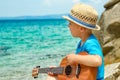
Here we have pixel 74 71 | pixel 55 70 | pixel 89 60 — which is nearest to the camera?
pixel 89 60

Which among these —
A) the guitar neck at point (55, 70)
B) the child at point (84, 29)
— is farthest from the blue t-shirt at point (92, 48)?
the guitar neck at point (55, 70)

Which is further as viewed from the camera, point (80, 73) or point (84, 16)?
point (84, 16)

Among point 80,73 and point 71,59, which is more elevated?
point 71,59

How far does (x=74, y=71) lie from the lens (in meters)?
5.15

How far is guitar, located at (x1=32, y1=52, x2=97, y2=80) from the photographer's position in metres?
4.97

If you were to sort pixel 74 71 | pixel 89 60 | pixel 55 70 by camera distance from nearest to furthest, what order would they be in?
pixel 89 60 → pixel 74 71 → pixel 55 70

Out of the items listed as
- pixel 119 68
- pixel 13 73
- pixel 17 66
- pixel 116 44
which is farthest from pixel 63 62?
pixel 17 66

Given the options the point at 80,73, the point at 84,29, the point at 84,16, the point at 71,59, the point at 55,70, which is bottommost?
the point at 55,70

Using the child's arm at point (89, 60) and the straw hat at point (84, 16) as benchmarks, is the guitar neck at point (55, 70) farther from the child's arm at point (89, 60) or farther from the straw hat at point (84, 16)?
the straw hat at point (84, 16)

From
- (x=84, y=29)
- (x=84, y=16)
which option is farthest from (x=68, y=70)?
(x=84, y=16)

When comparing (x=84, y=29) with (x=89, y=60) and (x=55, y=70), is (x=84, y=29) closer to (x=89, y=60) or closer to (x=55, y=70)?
(x=89, y=60)

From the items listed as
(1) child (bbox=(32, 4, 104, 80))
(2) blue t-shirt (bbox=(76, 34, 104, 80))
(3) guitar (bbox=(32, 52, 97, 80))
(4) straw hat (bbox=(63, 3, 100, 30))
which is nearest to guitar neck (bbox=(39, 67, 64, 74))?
(3) guitar (bbox=(32, 52, 97, 80))

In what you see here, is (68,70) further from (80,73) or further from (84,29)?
(84,29)

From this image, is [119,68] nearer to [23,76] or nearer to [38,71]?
[38,71]
